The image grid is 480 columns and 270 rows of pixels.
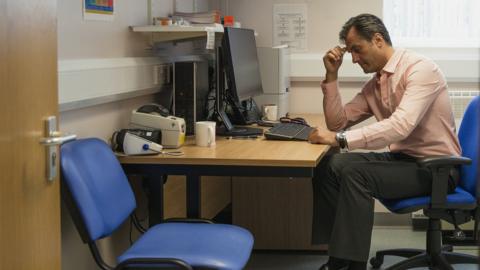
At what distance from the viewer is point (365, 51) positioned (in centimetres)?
316

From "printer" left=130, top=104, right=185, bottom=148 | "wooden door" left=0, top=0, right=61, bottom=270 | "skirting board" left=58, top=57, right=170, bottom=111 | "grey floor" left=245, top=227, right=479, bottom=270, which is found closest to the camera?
"wooden door" left=0, top=0, right=61, bottom=270

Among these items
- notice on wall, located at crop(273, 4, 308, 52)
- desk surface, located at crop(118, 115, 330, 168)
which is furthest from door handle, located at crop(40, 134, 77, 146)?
notice on wall, located at crop(273, 4, 308, 52)

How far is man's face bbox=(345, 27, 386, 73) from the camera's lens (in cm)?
315

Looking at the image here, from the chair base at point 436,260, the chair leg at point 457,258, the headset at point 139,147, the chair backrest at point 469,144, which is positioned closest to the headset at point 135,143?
the headset at point 139,147

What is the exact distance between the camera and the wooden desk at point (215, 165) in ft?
8.39

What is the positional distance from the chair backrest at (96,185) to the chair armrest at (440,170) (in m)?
1.25

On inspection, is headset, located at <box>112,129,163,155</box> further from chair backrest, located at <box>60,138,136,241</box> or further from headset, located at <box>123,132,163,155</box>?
chair backrest, located at <box>60,138,136,241</box>

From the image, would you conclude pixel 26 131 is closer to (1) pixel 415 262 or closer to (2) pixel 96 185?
(2) pixel 96 185

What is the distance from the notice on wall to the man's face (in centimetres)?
131

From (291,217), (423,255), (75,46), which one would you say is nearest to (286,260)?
(291,217)

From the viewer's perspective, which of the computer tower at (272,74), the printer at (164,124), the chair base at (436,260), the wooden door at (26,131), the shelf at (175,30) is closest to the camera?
the wooden door at (26,131)

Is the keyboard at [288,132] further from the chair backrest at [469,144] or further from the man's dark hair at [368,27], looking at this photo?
the chair backrest at [469,144]

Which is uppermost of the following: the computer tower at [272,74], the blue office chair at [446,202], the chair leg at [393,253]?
the computer tower at [272,74]

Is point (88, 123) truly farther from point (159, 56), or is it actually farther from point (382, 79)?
point (382, 79)
